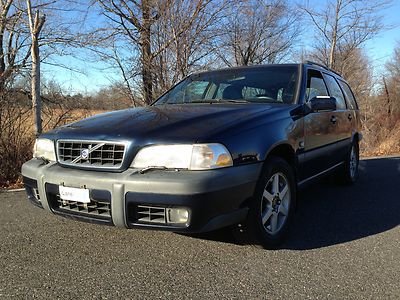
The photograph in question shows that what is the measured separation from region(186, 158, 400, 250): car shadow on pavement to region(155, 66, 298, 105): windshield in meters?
1.33

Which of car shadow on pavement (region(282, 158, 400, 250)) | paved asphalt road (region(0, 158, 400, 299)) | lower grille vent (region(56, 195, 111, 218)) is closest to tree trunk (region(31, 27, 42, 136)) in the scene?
paved asphalt road (region(0, 158, 400, 299))

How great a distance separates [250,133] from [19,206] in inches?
127

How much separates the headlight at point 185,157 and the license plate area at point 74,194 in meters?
0.43

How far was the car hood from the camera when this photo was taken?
114 inches

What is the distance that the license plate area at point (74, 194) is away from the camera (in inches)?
114

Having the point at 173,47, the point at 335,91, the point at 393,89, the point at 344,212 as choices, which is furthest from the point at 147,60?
the point at 393,89

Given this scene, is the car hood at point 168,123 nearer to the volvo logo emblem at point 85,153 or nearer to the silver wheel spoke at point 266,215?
the volvo logo emblem at point 85,153

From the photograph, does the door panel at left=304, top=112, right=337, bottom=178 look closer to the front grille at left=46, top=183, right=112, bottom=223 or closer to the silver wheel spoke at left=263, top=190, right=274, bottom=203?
the silver wheel spoke at left=263, top=190, right=274, bottom=203

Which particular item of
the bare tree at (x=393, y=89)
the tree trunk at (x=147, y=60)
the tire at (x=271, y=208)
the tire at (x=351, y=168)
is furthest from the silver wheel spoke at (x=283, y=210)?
the bare tree at (x=393, y=89)

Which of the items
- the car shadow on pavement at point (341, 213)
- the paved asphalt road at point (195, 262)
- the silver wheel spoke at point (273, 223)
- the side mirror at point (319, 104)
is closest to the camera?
the paved asphalt road at point (195, 262)

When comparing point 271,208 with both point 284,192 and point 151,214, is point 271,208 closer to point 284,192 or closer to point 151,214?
point 284,192

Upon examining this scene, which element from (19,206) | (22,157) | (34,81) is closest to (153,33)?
(34,81)

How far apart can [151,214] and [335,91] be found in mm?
3671

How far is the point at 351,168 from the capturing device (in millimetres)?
6062
